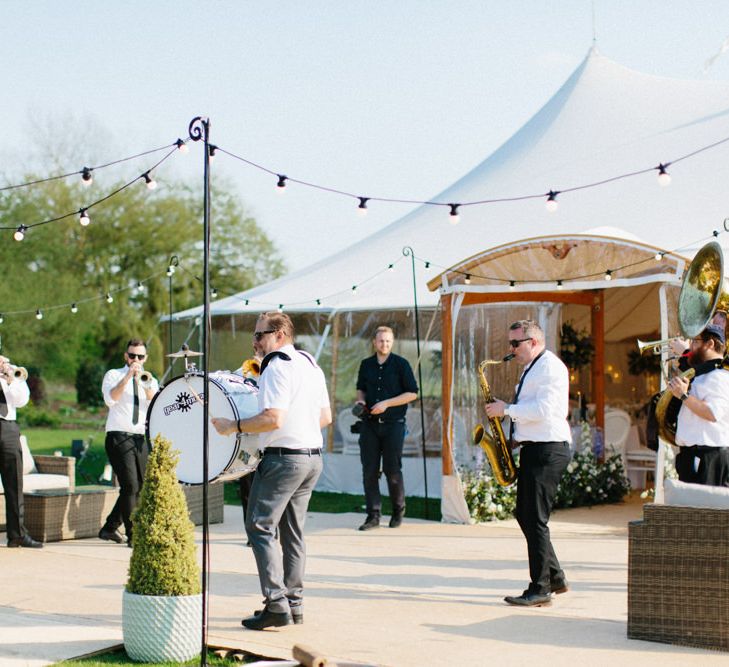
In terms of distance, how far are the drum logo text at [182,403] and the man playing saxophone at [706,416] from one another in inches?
110

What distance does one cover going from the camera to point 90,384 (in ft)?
109

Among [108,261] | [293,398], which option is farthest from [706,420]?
[108,261]

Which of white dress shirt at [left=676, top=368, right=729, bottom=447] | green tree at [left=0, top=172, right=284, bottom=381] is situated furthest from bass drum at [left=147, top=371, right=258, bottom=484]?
green tree at [left=0, top=172, right=284, bottom=381]

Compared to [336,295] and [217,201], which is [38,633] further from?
[217,201]

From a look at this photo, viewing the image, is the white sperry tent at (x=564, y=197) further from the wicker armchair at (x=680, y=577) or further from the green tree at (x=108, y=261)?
the green tree at (x=108, y=261)

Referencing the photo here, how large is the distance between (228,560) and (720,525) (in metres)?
3.79

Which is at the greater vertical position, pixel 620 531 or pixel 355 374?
pixel 355 374

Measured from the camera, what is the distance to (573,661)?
16.5 feet

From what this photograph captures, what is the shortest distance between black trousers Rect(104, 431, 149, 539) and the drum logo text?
2093mm

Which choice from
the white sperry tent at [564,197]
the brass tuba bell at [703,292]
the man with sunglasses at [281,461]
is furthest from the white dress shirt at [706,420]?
the white sperry tent at [564,197]

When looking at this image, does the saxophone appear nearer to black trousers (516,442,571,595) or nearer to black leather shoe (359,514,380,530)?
black trousers (516,442,571,595)

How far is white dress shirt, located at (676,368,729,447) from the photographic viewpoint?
6223mm

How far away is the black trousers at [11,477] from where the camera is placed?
8352mm

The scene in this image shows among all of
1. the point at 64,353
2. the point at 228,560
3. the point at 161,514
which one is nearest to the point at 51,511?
the point at 228,560
